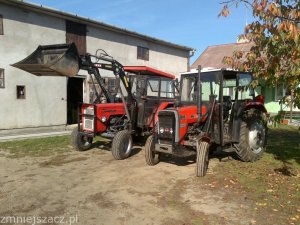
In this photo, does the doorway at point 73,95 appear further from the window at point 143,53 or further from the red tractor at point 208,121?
the red tractor at point 208,121

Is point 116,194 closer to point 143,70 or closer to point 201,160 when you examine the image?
point 201,160

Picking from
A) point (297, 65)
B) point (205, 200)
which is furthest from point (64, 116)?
point (297, 65)

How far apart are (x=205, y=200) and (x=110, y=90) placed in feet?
19.2

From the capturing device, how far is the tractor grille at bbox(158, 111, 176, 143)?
6934mm

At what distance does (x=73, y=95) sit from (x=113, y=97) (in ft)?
20.2

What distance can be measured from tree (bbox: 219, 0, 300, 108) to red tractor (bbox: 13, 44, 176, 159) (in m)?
3.68

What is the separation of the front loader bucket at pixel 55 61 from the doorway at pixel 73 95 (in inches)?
281

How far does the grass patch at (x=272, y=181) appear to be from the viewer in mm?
4742

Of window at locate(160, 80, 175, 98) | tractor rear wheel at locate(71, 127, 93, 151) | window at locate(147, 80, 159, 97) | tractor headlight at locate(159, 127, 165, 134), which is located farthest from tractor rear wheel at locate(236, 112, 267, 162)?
tractor rear wheel at locate(71, 127, 93, 151)

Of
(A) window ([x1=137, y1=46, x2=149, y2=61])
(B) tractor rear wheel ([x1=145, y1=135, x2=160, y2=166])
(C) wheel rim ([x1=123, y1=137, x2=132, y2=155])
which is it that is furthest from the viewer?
(A) window ([x1=137, y1=46, x2=149, y2=61])

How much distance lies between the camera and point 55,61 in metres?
7.46

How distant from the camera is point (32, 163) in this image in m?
7.88

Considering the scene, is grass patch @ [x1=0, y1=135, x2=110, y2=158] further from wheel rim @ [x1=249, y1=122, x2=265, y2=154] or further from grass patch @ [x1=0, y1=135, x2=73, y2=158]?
wheel rim @ [x1=249, y1=122, x2=265, y2=154]

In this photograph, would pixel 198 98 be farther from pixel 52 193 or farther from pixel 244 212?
pixel 52 193
